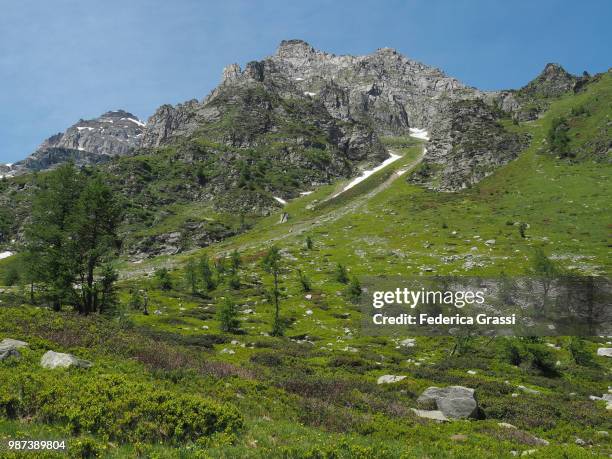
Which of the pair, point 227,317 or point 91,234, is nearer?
point 91,234

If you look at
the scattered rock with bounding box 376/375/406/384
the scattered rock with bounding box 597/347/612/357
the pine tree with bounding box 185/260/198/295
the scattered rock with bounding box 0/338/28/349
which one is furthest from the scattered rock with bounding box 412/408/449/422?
the pine tree with bounding box 185/260/198/295

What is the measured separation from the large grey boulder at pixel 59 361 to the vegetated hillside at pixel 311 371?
54 cm

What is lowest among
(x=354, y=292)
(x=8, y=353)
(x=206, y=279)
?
(x=354, y=292)

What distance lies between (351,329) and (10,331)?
3377 centimetres

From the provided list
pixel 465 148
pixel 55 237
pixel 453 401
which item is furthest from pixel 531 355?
pixel 465 148

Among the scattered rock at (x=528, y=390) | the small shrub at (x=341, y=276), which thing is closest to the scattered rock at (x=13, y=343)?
the scattered rock at (x=528, y=390)

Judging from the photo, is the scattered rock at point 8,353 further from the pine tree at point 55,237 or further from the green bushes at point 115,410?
the pine tree at point 55,237

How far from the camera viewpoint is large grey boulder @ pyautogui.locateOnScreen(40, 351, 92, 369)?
16.5 m

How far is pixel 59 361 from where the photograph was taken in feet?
54.9

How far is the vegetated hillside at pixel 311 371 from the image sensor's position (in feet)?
40.5

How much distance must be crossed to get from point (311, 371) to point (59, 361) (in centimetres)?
1505

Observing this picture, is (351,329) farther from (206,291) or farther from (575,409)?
(206,291)

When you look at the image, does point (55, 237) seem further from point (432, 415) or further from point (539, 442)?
point (539, 442)

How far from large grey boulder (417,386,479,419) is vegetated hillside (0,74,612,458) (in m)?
0.78
